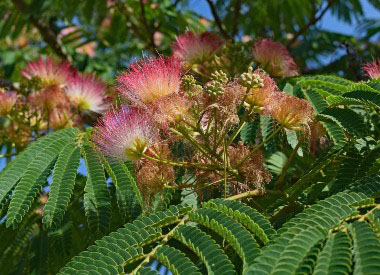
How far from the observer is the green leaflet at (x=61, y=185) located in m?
1.85

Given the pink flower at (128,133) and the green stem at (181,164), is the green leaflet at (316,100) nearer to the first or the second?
the green stem at (181,164)

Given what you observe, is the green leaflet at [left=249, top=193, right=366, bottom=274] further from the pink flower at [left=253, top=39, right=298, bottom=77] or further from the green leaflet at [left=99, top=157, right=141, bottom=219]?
the pink flower at [left=253, top=39, right=298, bottom=77]

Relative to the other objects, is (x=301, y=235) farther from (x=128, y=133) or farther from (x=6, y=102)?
(x=6, y=102)

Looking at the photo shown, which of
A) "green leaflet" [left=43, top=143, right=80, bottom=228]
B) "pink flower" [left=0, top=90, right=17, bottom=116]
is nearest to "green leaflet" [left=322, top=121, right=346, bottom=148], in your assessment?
"green leaflet" [left=43, top=143, right=80, bottom=228]

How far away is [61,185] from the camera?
196cm

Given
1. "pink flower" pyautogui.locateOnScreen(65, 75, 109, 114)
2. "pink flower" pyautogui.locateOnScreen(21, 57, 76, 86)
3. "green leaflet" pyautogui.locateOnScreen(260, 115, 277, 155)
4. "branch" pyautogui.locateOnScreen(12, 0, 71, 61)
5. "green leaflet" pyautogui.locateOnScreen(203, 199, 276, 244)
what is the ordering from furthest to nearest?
1. "branch" pyautogui.locateOnScreen(12, 0, 71, 61)
2. "pink flower" pyautogui.locateOnScreen(21, 57, 76, 86)
3. "pink flower" pyautogui.locateOnScreen(65, 75, 109, 114)
4. "green leaflet" pyautogui.locateOnScreen(260, 115, 277, 155)
5. "green leaflet" pyautogui.locateOnScreen(203, 199, 276, 244)

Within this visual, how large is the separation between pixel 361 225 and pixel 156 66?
91 cm

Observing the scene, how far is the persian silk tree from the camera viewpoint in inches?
56.1

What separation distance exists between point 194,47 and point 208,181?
1102 millimetres

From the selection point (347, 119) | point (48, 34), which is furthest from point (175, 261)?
point (48, 34)

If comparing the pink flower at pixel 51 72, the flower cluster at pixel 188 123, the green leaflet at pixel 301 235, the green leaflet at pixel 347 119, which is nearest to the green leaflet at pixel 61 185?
the flower cluster at pixel 188 123

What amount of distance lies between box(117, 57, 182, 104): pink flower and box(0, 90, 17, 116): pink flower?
1.34 m

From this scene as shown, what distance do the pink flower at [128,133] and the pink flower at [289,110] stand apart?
0.41 m

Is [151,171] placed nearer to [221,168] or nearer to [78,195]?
[221,168]
